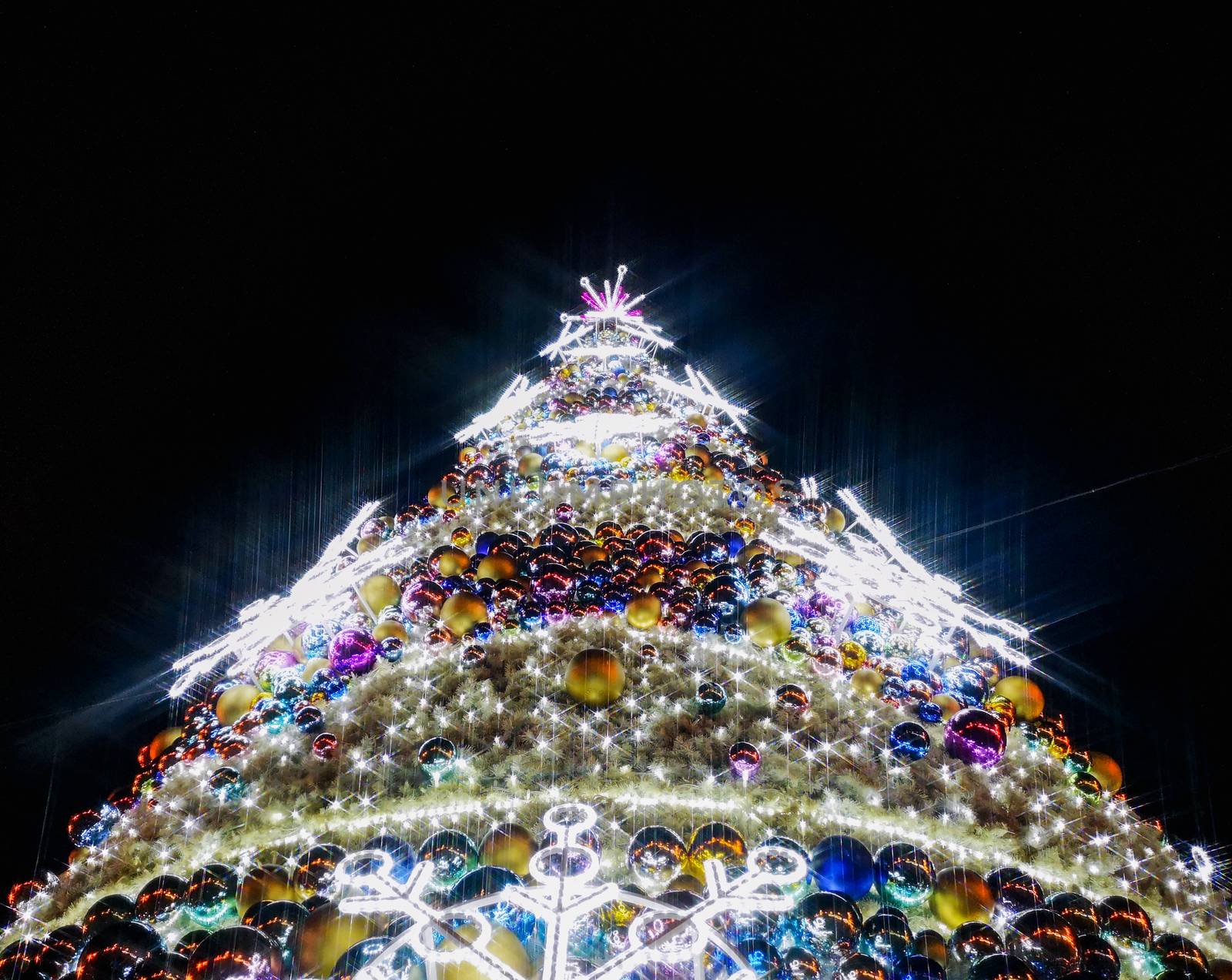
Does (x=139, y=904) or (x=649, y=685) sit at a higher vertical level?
(x=649, y=685)

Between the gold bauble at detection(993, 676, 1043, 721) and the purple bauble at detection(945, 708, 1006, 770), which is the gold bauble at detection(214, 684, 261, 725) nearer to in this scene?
the purple bauble at detection(945, 708, 1006, 770)

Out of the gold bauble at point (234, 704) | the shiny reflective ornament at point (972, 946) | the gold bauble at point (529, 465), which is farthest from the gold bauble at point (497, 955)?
the gold bauble at point (529, 465)

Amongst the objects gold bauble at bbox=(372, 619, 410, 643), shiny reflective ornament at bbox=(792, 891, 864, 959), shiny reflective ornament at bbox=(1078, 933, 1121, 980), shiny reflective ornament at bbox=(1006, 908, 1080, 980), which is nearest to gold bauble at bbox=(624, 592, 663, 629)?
gold bauble at bbox=(372, 619, 410, 643)

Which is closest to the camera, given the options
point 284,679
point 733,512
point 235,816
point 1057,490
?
point 235,816

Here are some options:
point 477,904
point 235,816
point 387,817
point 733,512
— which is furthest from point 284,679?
point 733,512

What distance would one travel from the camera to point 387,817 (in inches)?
204

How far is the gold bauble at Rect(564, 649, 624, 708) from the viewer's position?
575 cm

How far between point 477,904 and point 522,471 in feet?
25.1

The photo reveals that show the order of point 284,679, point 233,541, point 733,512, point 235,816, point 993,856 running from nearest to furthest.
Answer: point 993,856 → point 235,816 → point 284,679 → point 733,512 → point 233,541

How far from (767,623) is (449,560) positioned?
365 cm

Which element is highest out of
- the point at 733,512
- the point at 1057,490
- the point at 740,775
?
the point at 1057,490

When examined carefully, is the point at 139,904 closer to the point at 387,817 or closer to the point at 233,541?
the point at 387,817

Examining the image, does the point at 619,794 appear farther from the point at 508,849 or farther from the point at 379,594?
the point at 379,594

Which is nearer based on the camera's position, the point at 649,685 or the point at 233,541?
the point at 649,685
